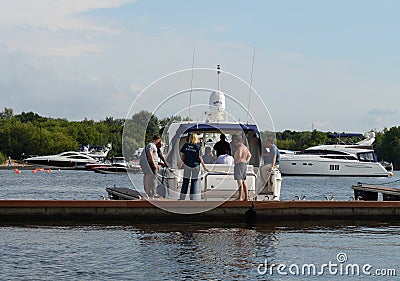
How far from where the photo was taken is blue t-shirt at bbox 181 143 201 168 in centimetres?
1997

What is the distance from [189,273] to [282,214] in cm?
718

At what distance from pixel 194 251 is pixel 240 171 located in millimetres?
3981

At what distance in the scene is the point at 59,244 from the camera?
1733cm

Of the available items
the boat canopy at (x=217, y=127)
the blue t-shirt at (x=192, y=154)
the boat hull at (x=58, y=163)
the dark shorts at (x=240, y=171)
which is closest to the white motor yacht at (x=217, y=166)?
the boat canopy at (x=217, y=127)

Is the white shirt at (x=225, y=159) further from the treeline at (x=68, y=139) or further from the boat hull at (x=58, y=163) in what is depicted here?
the treeline at (x=68, y=139)

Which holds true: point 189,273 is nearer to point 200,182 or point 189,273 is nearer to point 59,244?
point 59,244

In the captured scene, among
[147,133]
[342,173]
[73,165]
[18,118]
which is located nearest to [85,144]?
[18,118]

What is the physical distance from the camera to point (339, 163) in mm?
91688

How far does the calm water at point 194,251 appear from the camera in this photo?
47.8ft

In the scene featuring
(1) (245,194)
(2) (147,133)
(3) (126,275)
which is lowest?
(3) (126,275)

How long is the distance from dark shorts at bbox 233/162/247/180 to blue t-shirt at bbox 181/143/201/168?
102cm

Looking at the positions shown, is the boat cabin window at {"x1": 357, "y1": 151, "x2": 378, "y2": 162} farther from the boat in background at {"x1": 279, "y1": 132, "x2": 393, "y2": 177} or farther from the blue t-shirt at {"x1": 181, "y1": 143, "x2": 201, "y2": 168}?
the blue t-shirt at {"x1": 181, "y1": 143, "x2": 201, "y2": 168}

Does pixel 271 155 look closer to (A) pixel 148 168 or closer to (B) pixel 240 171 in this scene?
(B) pixel 240 171

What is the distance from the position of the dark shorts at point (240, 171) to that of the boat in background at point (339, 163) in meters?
71.1
